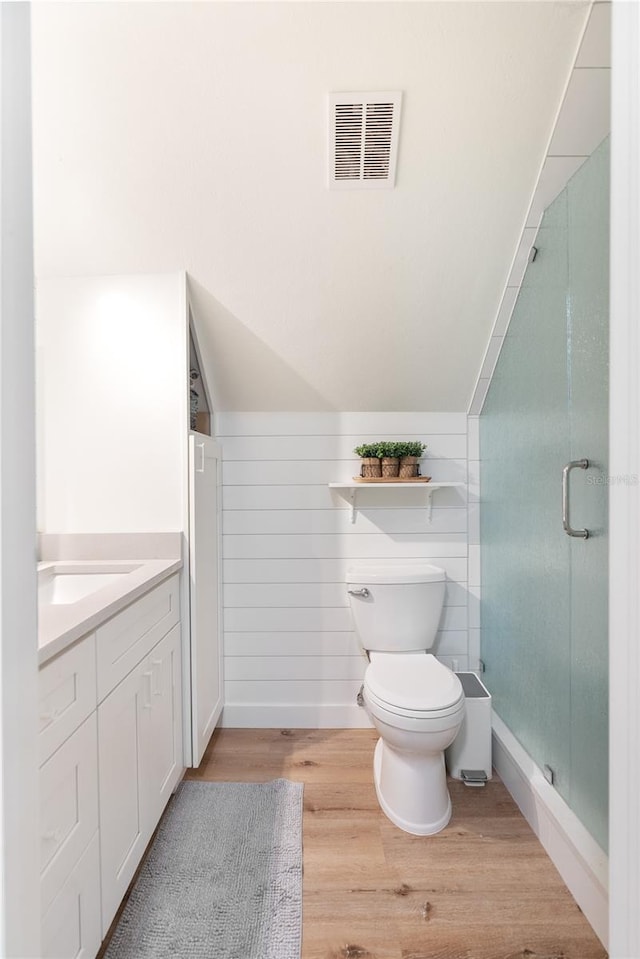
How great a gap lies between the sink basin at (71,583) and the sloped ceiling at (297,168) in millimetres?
926

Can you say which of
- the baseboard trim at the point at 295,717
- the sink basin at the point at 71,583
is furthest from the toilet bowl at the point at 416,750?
the sink basin at the point at 71,583

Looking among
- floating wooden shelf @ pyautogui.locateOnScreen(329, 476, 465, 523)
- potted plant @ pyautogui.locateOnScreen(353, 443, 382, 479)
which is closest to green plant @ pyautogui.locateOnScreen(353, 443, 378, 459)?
potted plant @ pyautogui.locateOnScreen(353, 443, 382, 479)

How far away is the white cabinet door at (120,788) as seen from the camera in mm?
1128

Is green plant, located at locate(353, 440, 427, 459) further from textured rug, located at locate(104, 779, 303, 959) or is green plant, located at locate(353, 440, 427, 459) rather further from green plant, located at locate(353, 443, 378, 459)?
textured rug, located at locate(104, 779, 303, 959)

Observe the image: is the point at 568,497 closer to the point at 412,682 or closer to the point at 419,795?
the point at 412,682

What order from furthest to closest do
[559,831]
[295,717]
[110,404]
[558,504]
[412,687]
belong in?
[295,717] → [110,404] → [412,687] → [558,504] → [559,831]

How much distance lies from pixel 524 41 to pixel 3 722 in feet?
5.88

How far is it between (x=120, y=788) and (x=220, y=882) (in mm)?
462

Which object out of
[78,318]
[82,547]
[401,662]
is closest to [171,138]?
[78,318]

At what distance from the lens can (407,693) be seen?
5.26ft

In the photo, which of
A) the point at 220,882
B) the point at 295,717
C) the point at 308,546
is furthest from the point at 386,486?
the point at 220,882

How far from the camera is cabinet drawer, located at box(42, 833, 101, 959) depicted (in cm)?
90

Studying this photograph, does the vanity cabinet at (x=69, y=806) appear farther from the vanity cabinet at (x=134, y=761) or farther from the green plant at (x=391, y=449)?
the green plant at (x=391, y=449)

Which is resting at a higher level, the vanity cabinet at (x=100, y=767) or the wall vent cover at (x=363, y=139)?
the wall vent cover at (x=363, y=139)
